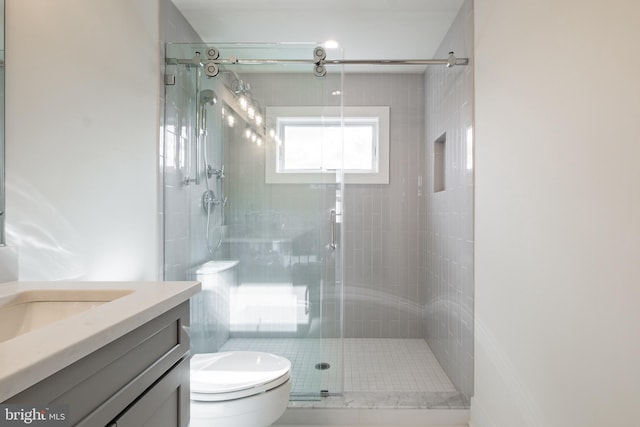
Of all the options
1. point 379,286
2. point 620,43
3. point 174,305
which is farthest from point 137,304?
point 379,286

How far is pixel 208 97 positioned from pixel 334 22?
964 mm

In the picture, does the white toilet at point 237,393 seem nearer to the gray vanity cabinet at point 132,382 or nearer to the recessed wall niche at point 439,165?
the gray vanity cabinet at point 132,382

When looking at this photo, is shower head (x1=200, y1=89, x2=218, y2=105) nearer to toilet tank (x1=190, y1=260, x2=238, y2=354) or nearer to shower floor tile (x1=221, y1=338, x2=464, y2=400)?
toilet tank (x1=190, y1=260, x2=238, y2=354)

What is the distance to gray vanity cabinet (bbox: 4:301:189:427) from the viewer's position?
0.59 metres

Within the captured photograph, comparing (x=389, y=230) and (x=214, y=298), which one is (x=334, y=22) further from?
(x=214, y=298)

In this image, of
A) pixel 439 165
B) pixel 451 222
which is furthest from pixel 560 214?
pixel 439 165

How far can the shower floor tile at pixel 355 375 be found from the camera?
83.4 inches

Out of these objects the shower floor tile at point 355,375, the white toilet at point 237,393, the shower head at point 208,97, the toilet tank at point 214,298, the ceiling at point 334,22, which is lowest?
→ the shower floor tile at point 355,375

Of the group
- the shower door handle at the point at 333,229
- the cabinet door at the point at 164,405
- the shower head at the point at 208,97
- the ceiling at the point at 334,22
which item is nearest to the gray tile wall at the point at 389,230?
the ceiling at the point at 334,22

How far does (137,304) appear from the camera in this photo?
2.74 ft

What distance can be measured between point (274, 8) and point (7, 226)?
1820mm

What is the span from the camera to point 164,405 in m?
0.91

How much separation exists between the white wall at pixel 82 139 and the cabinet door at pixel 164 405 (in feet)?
2.18

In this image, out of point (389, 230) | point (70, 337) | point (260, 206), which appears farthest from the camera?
point (389, 230)
